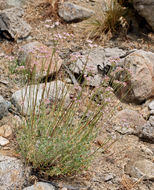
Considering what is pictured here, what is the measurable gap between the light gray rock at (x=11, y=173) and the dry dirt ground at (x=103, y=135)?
14 cm

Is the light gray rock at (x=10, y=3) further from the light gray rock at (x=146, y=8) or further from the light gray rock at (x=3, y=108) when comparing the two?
the light gray rock at (x=3, y=108)

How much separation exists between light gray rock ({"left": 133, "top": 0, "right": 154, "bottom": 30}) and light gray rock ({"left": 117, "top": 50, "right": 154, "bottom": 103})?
4.64 ft

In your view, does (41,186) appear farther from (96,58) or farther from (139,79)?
(96,58)

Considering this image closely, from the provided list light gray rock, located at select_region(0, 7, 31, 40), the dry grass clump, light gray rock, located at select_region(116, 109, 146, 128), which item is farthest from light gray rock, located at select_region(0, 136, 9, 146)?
the dry grass clump

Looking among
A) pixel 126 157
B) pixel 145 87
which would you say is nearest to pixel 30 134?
pixel 126 157

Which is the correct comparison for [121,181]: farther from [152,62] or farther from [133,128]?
[152,62]

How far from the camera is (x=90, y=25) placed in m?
5.96

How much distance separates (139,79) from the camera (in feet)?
14.2

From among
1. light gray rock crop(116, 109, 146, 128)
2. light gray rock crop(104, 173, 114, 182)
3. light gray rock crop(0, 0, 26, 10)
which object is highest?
light gray rock crop(0, 0, 26, 10)

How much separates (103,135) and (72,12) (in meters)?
3.47

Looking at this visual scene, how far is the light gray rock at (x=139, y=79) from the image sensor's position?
171 inches

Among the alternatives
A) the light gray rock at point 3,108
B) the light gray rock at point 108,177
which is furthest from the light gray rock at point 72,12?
the light gray rock at point 108,177

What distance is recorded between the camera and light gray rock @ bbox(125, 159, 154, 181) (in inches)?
121

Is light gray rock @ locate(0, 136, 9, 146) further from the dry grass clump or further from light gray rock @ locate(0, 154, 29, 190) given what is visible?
the dry grass clump
